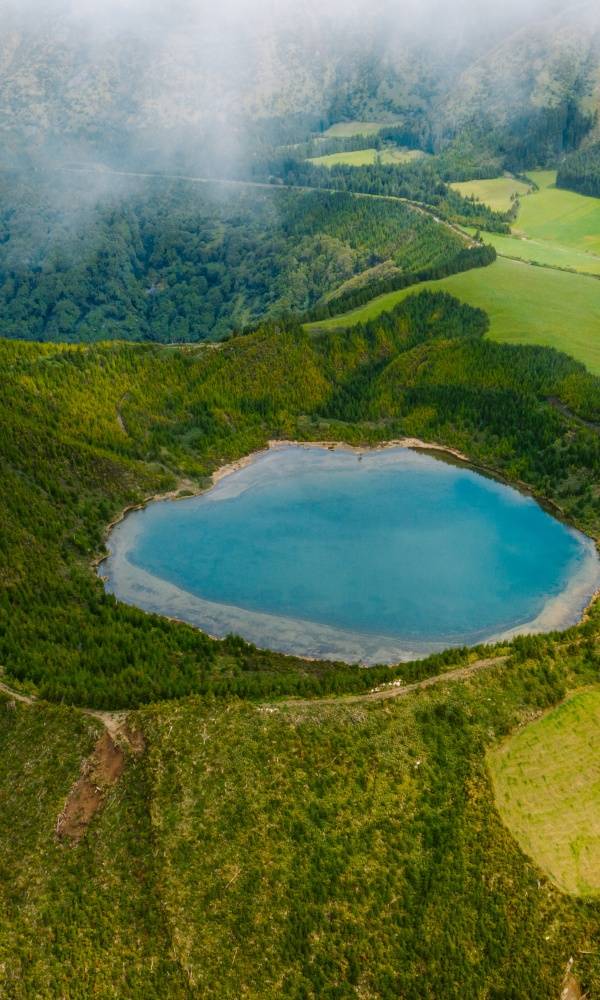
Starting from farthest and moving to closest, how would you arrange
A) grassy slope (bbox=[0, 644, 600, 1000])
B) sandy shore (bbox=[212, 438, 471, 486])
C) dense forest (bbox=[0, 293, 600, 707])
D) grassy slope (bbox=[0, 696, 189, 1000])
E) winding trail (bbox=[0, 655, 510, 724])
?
sandy shore (bbox=[212, 438, 471, 486])
dense forest (bbox=[0, 293, 600, 707])
winding trail (bbox=[0, 655, 510, 724])
grassy slope (bbox=[0, 644, 600, 1000])
grassy slope (bbox=[0, 696, 189, 1000])

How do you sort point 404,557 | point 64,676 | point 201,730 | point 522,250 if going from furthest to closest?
1. point 522,250
2. point 404,557
3. point 64,676
4. point 201,730

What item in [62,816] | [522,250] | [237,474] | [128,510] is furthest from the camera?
[522,250]

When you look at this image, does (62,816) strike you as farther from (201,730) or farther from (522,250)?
(522,250)

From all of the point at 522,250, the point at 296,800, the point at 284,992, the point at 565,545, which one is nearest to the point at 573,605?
the point at 565,545

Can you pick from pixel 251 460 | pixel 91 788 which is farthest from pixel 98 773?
pixel 251 460

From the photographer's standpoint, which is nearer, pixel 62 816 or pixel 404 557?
pixel 62 816

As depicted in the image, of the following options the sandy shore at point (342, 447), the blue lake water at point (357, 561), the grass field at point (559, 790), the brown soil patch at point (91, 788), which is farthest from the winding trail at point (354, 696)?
the sandy shore at point (342, 447)

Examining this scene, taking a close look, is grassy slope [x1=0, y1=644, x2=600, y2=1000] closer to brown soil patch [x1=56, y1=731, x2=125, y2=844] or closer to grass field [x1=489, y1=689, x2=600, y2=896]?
brown soil patch [x1=56, y1=731, x2=125, y2=844]

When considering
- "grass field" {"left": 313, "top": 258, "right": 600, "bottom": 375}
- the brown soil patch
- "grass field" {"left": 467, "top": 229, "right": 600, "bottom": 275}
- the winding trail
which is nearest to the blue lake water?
the winding trail

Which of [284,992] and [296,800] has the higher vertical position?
[296,800]
